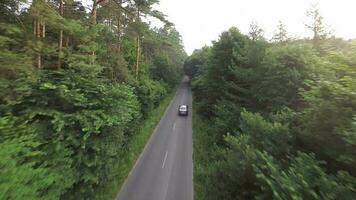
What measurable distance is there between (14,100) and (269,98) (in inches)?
487

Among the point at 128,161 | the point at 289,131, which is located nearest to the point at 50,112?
the point at 289,131

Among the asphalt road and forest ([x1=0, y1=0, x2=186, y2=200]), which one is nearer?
forest ([x1=0, y1=0, x2=186, y2=200])

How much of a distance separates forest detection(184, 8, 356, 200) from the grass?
15.4 ft

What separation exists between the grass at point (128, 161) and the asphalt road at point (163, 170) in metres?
0.36

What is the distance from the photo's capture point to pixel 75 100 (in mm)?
10031

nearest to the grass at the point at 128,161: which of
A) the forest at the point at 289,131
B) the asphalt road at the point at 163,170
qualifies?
the asphalt road at the point at 163,170

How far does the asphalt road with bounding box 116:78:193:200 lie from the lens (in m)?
14.5

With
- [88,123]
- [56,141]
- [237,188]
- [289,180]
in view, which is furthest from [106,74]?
[289,180]

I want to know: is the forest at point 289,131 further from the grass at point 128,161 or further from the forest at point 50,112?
the forest at point 50,112

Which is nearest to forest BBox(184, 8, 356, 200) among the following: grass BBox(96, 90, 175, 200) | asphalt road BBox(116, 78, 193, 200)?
asphalt road BBox(116, 78, 193, 200)

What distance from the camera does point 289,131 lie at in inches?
338

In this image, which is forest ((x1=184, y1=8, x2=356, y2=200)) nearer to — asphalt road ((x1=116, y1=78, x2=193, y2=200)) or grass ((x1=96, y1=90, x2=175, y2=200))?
asphalt road ((x1=116, y1=78, x2=193, y2=200))

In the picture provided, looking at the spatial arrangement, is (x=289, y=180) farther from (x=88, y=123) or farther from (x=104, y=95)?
(x=104, y=95)

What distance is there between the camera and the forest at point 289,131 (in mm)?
5855
